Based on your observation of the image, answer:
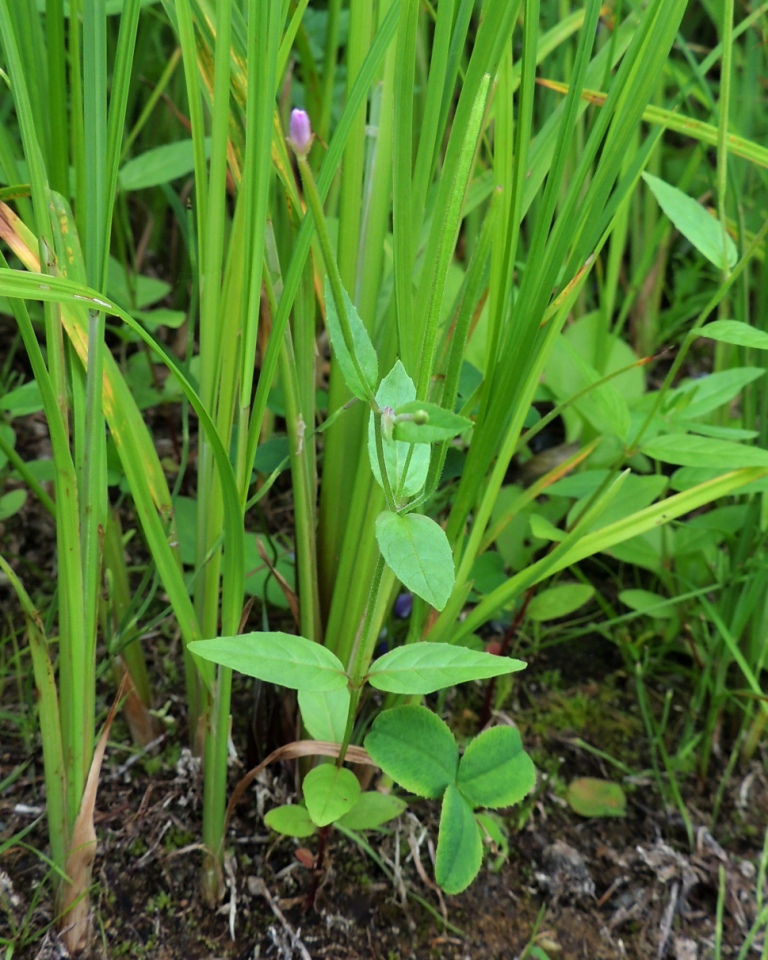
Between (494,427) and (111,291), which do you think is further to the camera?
(111,291)

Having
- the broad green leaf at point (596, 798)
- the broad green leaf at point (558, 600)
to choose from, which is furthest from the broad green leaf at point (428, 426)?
the broad green leaf at point (596, 798)

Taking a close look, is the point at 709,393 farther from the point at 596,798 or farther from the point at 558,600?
the point at 596,798

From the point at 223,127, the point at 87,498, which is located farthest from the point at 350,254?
the point at 87,498

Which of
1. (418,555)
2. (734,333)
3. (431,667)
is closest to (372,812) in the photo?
(431,667)

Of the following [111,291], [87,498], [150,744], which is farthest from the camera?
[111,291]

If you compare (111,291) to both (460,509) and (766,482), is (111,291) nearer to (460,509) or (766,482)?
(460,509)

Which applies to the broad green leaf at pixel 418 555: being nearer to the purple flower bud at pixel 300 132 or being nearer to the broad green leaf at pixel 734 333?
the purple flower bud at pixel 300 132

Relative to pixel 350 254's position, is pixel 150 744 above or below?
below
